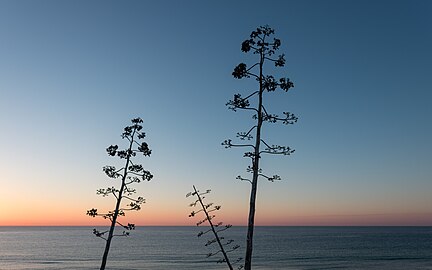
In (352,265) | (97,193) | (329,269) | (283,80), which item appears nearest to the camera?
(283,80)

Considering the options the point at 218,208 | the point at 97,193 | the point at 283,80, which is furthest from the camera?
the point at 97,193

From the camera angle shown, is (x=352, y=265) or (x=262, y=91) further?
(x=352, y=265)

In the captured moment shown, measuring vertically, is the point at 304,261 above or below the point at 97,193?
below

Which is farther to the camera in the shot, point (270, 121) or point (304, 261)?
point (304, 261)

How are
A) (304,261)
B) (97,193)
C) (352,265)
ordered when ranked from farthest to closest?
(304,261)
(352,265)
(97,193)

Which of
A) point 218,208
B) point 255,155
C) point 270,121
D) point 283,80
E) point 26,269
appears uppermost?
point 283,80

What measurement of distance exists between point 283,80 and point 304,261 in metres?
101

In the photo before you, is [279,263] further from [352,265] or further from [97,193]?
[97,193]

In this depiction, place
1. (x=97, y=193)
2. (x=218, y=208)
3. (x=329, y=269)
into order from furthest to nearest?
(x=329, y=269)
(x=97, y=193)
(x=218, y=208)

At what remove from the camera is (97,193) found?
2556 centimetres

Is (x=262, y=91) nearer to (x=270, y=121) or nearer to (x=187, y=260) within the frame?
→ (x=270, y=121)

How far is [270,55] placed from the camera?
56.9 ft

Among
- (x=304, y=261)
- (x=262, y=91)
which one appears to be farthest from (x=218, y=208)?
(x=304, y=261)

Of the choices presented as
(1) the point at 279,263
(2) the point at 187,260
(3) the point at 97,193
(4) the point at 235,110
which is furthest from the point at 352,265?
(4) the point at 235,110
